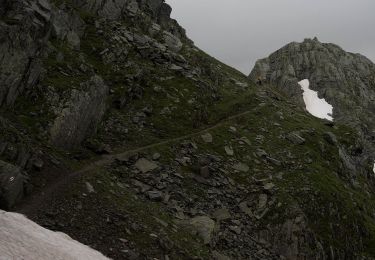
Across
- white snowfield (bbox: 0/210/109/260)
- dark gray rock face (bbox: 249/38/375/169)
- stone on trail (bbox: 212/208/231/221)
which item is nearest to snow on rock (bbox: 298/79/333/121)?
dark gray rock face (bbox: 249/38/375/169)

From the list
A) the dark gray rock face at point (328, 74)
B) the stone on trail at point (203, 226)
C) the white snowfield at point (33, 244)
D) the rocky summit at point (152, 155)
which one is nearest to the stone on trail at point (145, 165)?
the rocky summit at point (152, 155)

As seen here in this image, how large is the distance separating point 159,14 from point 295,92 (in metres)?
70.7

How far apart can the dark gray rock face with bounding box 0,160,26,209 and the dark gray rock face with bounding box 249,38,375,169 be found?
12005 centimetres

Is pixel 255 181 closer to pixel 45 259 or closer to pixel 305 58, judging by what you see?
pixel 45 259

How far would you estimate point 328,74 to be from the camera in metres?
158

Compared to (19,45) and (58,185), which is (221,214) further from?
(19,45)

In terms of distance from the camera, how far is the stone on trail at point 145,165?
45719 mm

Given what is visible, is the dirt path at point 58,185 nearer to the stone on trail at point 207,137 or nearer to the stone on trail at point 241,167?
the stone on trail at point 207,137

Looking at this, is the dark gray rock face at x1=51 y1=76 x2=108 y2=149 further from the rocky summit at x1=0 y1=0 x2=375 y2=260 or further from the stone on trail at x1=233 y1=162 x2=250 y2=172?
the stone on trail at x1=233 y1=162 x2=250 y2=172

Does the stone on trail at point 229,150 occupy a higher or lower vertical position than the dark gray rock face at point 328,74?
lower

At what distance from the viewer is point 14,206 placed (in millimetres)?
32438

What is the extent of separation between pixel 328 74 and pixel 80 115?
127 metres

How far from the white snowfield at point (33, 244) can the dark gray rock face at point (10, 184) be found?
2946 mm

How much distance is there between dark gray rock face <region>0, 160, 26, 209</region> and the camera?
3195cm
